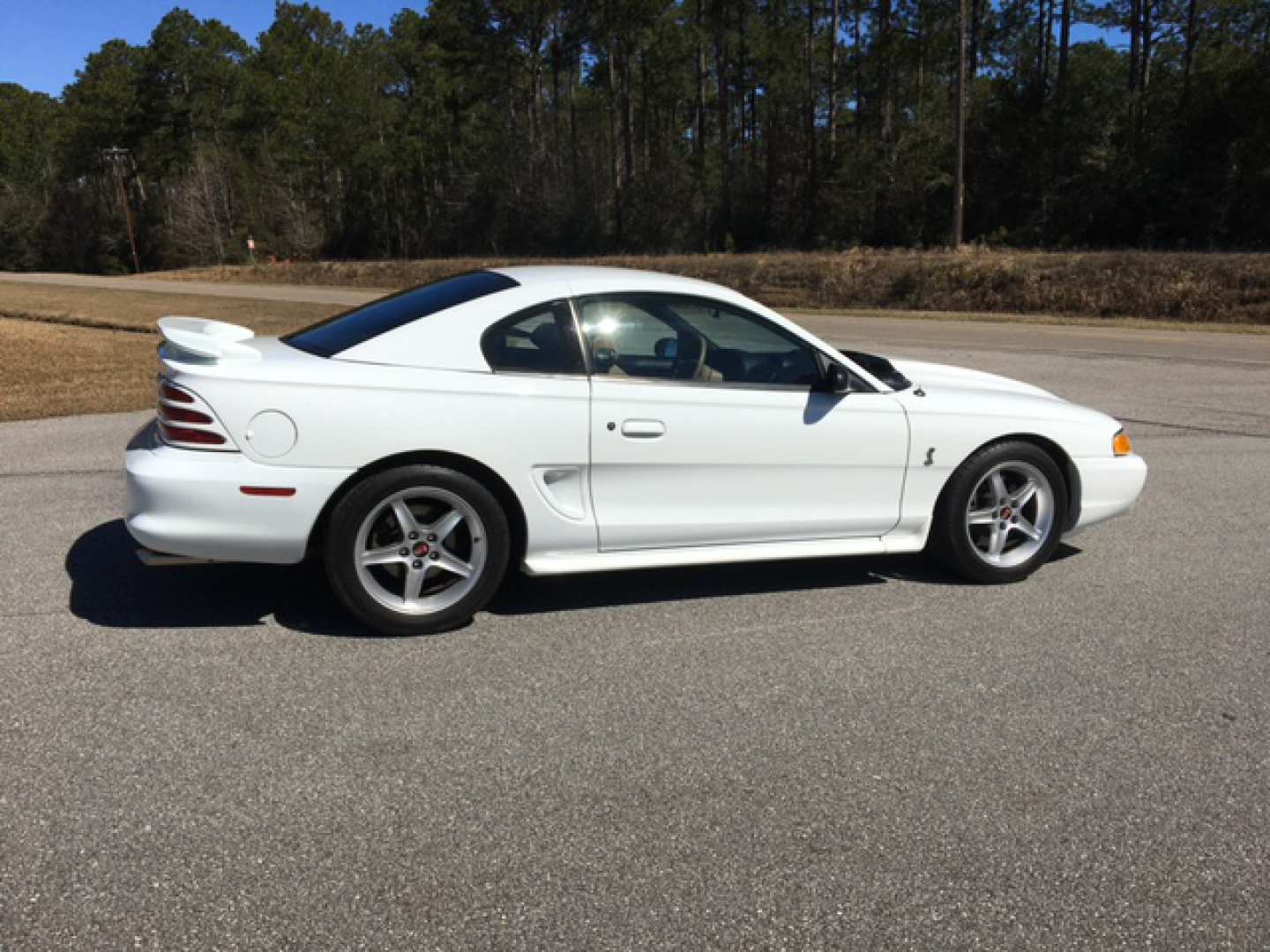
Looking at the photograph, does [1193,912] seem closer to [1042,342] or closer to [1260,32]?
[1042,342]

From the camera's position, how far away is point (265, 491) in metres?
4.02

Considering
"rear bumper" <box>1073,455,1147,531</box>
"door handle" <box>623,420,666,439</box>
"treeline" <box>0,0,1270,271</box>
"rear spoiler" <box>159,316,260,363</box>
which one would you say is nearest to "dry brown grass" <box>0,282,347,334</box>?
"rear spoiler" <box>159,316,260,363</box>

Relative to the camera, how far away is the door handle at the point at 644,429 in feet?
14.6

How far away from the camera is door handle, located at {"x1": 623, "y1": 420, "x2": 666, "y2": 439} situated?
14.6 feet

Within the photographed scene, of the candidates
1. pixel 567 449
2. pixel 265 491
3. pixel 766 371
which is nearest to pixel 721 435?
pixel 766 371

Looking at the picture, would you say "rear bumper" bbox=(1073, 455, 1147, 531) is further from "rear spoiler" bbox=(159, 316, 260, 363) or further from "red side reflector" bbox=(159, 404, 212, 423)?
"red side reflector" bbox=(159, 404, 212, 423)

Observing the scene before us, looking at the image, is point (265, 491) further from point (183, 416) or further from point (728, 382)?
point (728, 382)

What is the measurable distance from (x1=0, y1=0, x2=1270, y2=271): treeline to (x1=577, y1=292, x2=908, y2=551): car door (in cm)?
3660

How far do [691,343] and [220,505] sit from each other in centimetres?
214

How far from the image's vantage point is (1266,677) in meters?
4.03

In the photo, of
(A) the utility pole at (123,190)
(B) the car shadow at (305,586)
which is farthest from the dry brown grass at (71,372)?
(A) the utility pole at (123,190)

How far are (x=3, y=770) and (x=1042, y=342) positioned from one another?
1894 cm

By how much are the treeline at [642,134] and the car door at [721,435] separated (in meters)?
36.6

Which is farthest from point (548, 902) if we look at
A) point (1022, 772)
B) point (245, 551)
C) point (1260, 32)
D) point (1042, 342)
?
point (1260, 32)
